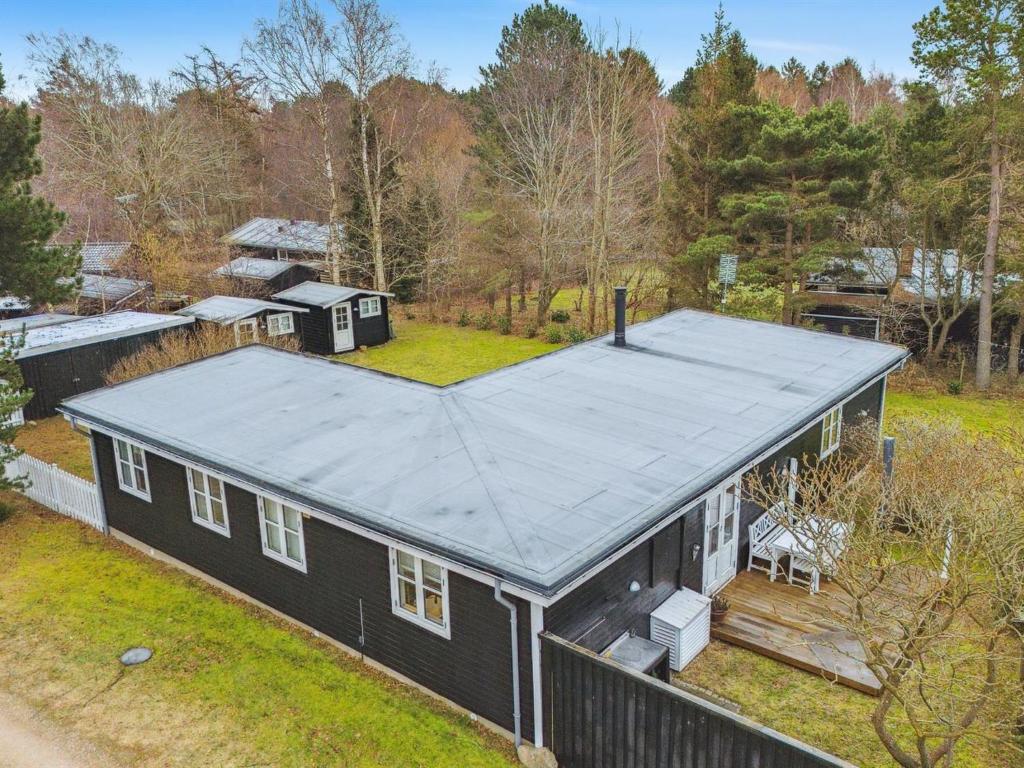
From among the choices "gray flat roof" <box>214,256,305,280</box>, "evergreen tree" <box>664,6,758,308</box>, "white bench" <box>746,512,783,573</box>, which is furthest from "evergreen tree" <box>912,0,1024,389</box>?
"gray flat roof" <box>214,256,305,280</box>

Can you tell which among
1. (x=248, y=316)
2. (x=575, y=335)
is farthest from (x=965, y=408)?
(x=248, y=316)

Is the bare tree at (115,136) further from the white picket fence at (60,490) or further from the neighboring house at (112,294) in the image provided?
the white picket fence at (60,490)

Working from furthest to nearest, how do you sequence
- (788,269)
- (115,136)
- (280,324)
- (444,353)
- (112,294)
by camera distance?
(115,136)
(112,294)
(444,353)
(280,324)
(788,269)

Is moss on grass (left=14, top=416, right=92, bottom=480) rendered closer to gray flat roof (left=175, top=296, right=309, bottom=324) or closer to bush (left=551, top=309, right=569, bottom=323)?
gray flat roof (left=175, top=296, right=309, bottom=324)

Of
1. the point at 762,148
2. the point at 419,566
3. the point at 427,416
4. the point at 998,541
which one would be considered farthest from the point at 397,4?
the point at 998,541

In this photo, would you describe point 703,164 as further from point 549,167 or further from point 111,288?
point 111,288

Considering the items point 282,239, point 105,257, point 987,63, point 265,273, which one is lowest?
point 265,273

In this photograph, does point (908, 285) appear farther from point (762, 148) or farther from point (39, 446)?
point (39, 446)
